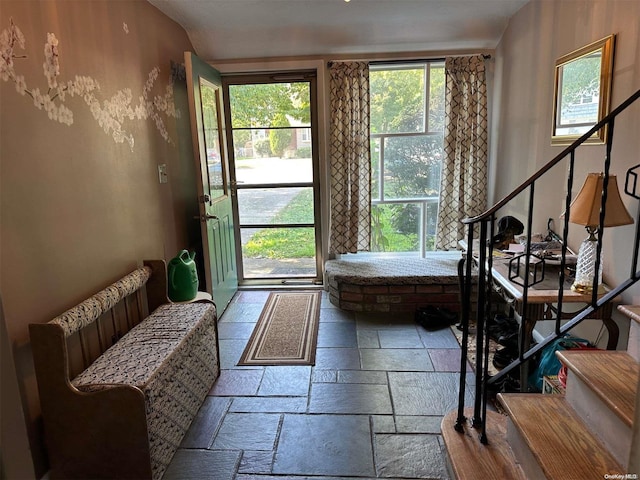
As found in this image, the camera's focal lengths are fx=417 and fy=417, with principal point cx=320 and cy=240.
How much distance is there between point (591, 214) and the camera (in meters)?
1.88

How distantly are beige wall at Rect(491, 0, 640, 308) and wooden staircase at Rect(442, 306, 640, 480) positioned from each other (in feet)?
1.78

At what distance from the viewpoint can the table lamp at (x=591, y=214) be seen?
185cm

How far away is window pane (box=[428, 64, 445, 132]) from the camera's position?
3.76m

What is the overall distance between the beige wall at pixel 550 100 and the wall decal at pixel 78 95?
8.71ft

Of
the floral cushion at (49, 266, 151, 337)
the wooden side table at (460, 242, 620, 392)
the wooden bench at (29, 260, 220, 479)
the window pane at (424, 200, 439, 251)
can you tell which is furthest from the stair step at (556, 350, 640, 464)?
the window pane at (424, 200, 439, 251)

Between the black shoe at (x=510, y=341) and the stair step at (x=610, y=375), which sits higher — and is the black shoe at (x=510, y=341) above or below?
below

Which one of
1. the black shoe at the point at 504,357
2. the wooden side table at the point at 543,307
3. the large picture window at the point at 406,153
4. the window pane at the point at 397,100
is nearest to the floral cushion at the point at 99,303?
the wooden side table at the point at 543,307

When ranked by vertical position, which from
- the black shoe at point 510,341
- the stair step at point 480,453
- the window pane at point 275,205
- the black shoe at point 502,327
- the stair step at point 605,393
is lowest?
the black shoe at point 502,327

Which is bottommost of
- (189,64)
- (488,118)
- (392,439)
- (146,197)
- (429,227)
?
(392,439)

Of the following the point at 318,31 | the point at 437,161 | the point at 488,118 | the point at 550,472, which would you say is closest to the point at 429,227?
the point at 437,161

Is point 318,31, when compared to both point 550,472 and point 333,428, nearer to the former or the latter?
point 333,428

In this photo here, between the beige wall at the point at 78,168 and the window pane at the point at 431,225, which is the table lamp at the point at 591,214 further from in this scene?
the beige wall at the point at 78,168

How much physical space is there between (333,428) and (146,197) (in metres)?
1.85

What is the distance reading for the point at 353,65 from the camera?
370cm
